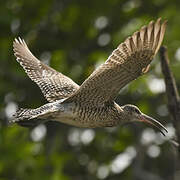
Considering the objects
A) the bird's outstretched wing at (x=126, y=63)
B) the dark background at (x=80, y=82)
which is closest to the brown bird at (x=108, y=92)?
the bird's outstretched wing at (x=126, y=63)

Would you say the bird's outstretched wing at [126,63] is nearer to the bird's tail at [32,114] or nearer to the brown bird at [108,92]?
the brown bird at [108,92]

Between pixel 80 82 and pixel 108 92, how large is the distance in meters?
6.18

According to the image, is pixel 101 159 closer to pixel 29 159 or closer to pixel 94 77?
pixel 29 159

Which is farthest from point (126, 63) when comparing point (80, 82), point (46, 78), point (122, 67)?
point (80, 82)

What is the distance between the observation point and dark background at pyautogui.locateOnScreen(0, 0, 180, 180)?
14.0 m

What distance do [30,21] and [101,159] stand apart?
3.11m

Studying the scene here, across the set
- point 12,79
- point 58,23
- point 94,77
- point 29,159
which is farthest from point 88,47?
point 94,77

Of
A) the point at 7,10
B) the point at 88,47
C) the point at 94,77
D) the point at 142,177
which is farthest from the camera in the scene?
the point at 88,47

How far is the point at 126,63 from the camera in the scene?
7.98 metres

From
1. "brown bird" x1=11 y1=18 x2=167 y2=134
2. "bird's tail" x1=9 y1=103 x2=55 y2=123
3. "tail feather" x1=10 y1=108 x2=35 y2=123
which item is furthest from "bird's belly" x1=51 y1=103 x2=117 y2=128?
"tail feather" x1=10 y1=108 x2=35 y2=123

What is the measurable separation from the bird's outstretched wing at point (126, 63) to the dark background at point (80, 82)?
17.3 feet

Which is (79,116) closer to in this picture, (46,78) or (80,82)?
(46,78)

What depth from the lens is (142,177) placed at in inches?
531

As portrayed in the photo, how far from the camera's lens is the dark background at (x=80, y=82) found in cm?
1398
